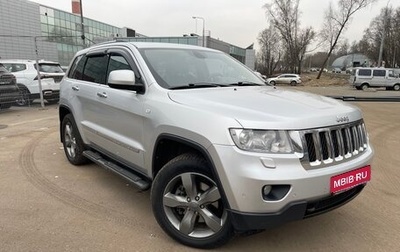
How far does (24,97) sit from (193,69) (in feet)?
36.1

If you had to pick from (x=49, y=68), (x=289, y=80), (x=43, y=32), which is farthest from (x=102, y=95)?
(x=43, y=32)

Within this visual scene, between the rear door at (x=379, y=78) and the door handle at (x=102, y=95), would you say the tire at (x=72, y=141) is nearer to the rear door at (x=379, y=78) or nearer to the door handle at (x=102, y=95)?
the door handle at (x=102, y=95)

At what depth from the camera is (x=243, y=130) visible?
2551 mm

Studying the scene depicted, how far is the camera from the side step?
138 inches

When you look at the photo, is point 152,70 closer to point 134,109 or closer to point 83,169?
point 134,109

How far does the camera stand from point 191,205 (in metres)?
2.96

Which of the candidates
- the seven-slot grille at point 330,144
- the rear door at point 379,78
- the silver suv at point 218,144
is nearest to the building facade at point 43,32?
the rear door at point 379,78

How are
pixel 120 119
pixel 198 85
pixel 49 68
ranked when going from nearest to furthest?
pixel 198 85 → pixel 120 119 → pixel 49 68

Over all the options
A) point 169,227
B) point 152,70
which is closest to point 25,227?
point 169,227

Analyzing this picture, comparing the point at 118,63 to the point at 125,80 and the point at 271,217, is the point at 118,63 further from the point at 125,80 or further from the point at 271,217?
the point at 271,217

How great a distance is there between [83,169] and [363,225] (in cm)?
386

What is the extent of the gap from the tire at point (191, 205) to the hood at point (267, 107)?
48 centimetres

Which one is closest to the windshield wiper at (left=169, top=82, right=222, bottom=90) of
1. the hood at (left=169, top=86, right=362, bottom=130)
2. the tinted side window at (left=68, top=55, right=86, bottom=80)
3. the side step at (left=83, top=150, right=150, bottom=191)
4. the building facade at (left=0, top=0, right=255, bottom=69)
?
the hood at (left=169, top=86, right=362, bottom=130)

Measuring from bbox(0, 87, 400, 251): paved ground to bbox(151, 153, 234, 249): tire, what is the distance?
168 millimetres
